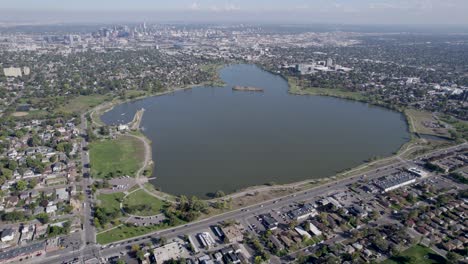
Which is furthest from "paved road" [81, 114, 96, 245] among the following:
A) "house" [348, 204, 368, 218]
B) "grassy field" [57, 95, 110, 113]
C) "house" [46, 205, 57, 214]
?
"house" [348, 204, 368, 218]

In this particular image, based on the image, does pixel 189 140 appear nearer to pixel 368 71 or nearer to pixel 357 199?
pixel 357 199

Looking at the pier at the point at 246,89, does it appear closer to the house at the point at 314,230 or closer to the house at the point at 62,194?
the house at the point at 62,194

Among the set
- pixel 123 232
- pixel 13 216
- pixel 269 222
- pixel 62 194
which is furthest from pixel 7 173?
pixel 269 222

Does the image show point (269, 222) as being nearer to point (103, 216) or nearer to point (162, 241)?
point (162, 241)

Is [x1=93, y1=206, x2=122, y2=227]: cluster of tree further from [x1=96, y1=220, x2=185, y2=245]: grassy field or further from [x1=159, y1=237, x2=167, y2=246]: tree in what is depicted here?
[x1=159, y1=237, x2=167, y2=246]: tree

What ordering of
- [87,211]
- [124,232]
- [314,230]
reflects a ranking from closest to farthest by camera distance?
[124,232] → [314,230] → [87,211]

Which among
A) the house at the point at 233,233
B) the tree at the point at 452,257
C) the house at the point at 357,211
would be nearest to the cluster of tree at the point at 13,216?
the house at the point at 233,233
